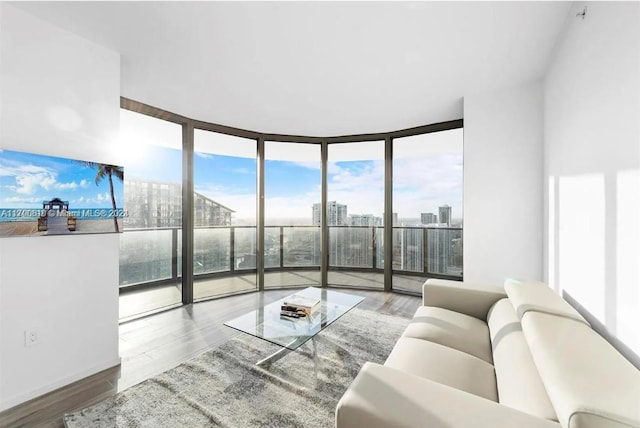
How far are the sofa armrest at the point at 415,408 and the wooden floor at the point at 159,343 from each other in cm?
193

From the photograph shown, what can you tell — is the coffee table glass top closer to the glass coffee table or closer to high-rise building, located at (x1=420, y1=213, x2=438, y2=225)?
the glass coffee table

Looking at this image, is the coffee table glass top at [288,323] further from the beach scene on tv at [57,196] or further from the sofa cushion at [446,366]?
the beach scene on tv at [57,196]

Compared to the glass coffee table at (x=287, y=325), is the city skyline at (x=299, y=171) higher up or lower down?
higher up

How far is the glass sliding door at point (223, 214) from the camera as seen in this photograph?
4.04 meters

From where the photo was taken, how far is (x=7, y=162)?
6.17 feet

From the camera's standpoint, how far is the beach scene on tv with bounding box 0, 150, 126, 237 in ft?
6.22

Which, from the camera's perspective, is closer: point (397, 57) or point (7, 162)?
point (7, 162)

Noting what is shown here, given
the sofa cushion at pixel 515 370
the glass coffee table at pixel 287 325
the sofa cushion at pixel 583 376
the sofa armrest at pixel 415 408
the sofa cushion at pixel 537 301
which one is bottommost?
the glass coffee table at pixel 287 325

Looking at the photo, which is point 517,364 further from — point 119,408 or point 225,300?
point 225,300

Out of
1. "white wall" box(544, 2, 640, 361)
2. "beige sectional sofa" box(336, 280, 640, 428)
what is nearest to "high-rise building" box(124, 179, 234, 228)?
"beige sectional sofa" box(336, 280, 640, 428)

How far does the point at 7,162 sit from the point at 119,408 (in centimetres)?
177

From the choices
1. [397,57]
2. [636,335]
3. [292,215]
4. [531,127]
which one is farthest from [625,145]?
[292,215]

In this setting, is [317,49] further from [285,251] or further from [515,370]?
[285,251]

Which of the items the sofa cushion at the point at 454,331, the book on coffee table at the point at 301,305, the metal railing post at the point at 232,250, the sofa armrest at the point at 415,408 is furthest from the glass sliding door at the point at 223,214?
the sofa armrest at the point at 415,408
